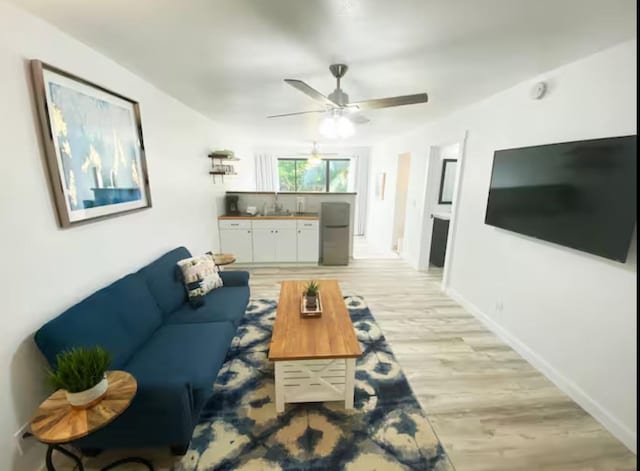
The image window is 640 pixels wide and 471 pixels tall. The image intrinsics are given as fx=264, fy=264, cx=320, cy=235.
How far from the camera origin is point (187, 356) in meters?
1.72

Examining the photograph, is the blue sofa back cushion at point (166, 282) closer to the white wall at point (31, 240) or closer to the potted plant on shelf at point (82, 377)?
the white wall at point (31, 240)

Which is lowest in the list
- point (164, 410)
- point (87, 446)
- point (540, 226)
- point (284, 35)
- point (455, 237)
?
point (87, 446)

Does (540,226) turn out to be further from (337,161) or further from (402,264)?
(337,161)

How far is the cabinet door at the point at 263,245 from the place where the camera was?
464 cm

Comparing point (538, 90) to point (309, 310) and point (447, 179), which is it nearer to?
point (309, 310)

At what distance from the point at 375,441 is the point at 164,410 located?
1.25 meters

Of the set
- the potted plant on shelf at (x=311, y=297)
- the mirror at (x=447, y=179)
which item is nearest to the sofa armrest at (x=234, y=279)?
the potted plant on shelf at (x=311, y=297)

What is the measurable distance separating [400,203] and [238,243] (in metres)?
3.52

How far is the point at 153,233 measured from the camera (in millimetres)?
2619

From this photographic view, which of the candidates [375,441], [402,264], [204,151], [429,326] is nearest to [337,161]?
[402,264]

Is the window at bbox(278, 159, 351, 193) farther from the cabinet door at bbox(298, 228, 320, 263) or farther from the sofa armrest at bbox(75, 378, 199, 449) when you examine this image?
the sofa armrest at bbox(75, 378, 199, 449)

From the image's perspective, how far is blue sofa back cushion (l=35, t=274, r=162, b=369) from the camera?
54.9 inches

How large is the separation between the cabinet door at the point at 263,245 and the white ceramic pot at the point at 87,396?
3.49m

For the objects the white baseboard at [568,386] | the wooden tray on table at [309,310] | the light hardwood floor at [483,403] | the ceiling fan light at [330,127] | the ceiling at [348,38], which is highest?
the ceiling at [348,38]
